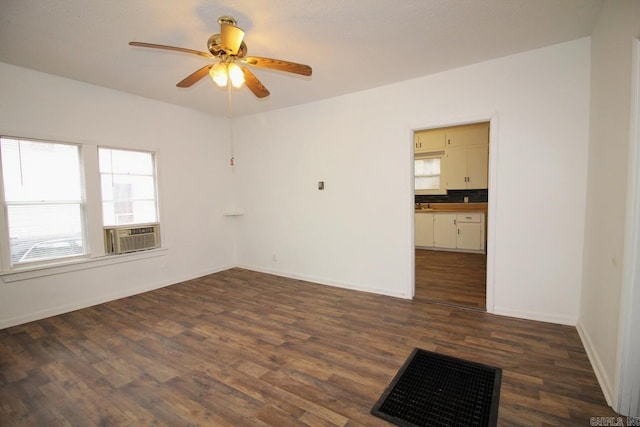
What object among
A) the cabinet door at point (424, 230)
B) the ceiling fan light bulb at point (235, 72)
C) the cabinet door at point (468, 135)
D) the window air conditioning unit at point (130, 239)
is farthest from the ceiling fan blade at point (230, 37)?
the cabinet door at point (424, 230)

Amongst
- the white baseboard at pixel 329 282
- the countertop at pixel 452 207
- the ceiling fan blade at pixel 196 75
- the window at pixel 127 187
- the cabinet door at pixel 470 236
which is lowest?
the white baseboard at pixel 329 282

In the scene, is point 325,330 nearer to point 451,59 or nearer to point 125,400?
point 125,400

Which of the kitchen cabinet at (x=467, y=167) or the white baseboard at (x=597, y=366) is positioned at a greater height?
the kitchen cabinet at (x=467, y=167)

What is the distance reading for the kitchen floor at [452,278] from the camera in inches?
146

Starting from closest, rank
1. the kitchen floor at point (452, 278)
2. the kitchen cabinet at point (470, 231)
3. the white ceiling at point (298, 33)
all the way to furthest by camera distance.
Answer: the white ceiling at point (298, 33)
the kitchen floor at point (452, 278)
the kitchen cabinet at point (470, 231)

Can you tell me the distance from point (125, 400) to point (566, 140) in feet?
14.3

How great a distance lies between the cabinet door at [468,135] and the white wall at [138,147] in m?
4.89

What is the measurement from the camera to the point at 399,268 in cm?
385

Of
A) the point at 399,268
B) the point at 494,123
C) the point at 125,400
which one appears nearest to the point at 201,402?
the point at 125,400

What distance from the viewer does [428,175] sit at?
23.4ft

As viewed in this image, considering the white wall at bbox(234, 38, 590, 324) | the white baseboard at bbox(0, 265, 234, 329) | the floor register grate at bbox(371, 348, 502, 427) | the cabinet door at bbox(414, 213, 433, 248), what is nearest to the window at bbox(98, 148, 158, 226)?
the white baseboard at bbox(0, 265, 234, 329)

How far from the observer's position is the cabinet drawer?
6.15 metres

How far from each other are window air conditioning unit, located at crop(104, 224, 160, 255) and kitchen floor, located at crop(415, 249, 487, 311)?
3.96m

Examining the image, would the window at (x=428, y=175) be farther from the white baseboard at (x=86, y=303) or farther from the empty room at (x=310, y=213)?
the white baseboard at (x=86, y=303)
